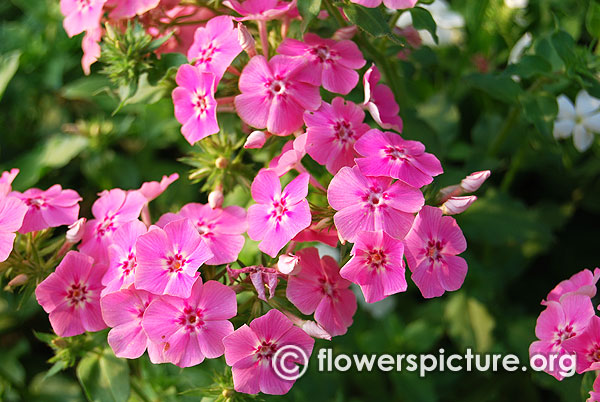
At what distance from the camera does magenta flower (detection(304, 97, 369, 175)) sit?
4.67ft

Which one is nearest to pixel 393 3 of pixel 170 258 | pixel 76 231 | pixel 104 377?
pixel 170 258

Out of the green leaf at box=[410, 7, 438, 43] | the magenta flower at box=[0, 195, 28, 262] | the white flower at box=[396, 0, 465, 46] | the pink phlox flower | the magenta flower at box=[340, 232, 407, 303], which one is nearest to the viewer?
the magenta flower at box=[340, 232, 407, 303]

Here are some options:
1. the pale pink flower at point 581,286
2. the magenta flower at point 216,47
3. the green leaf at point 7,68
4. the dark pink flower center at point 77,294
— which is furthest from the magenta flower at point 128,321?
the green leaf at point 7,68

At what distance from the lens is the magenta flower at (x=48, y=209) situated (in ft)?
5.04

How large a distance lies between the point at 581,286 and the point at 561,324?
0.35 ft

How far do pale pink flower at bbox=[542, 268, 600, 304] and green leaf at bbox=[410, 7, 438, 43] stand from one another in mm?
711

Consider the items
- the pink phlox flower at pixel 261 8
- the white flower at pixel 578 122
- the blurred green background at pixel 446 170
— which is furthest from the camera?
the white flower at pixel 578 122

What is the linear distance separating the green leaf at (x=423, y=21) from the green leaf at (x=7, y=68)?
4.35 feet

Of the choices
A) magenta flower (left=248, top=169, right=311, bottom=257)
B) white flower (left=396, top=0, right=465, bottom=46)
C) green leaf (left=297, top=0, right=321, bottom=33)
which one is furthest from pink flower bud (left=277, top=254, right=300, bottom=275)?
white flower (left=396, top=0, right=465, bottom=46)

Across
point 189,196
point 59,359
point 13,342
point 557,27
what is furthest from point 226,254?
point 13,342

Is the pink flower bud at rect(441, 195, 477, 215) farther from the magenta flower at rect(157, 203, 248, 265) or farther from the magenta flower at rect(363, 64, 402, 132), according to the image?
the magenta flower at rect(157, 203, 248, 265)

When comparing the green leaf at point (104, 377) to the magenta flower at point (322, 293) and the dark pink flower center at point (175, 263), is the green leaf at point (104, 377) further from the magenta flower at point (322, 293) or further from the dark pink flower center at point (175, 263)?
the magenta flower at point (322, 293)

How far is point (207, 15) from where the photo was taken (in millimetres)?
1795

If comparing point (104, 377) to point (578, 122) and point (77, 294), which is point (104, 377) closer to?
point (77, 294)
